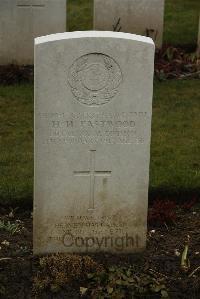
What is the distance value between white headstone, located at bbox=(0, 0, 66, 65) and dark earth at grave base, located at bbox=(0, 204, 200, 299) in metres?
4.81

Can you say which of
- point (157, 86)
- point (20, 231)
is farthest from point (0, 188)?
point (157, 86)

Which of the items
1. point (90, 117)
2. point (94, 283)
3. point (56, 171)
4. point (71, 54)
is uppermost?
point (71, 54)

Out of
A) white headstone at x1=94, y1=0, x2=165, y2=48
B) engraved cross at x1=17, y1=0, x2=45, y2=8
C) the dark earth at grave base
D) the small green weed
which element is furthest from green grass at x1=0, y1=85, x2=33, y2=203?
white headstone at x1=94, y1=0, x2=165, y2=48

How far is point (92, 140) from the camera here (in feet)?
17.6

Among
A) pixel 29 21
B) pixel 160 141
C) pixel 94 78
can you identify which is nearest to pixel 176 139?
pixel 160 141

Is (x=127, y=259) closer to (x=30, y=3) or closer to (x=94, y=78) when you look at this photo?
Answer: (x=94, y=78)

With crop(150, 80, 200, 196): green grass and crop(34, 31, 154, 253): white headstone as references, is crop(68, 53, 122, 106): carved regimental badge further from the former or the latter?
crop(150, 80, 200, 196): green grass

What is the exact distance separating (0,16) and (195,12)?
15.9 ft

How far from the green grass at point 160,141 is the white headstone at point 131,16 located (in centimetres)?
168

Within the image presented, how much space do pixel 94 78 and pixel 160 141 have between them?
2.98 meters

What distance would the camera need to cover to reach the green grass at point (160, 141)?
6789 millimetres

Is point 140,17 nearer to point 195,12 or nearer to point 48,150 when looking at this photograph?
point 195,12

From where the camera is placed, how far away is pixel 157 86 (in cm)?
1018

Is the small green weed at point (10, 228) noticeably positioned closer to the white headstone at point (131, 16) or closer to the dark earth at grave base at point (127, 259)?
the dark earth at grave base at point (127, 259)
